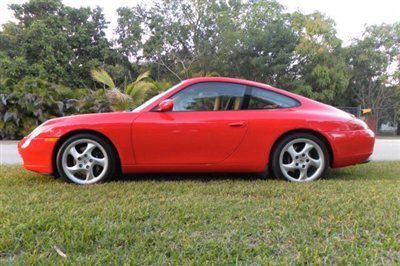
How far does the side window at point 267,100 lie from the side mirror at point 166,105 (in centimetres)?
89

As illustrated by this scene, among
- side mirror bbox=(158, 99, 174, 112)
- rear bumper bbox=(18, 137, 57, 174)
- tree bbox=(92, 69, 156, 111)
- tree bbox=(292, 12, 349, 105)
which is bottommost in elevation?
rear bumper bbox=(18, 137, 57, 174)

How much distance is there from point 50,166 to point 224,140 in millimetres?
1943

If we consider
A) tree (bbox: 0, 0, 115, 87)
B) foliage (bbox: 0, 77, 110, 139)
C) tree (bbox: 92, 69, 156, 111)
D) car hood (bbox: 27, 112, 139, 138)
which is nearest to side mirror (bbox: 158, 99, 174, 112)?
car hood (bbox: 27, 112, 139, 138)

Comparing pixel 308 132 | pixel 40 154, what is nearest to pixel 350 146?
pixel 308 132

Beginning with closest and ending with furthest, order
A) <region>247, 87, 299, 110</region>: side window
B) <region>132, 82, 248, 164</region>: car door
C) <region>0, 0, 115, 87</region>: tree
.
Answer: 1. <region>132, 82, 248, 164</region>: car door
2. <region>247, 87, 299, 110</region>: side window
3. <region>0, 0, 115, 87</region>: tree

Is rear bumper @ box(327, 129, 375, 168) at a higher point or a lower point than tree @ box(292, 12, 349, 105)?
lower

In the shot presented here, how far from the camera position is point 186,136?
163 inches

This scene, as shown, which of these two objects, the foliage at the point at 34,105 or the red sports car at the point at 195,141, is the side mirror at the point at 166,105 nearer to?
the red sports car at the point at 195,141

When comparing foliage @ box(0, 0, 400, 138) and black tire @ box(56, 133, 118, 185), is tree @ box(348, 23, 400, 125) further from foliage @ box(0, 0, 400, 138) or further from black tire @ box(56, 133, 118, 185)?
black tire @ box(56, 133, 118, 185)

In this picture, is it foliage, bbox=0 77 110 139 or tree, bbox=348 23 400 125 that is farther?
tree, bbox=348 23 400 125

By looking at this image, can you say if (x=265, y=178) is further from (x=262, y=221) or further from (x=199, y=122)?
(x=262, y=221)

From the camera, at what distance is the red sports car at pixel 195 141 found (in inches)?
163

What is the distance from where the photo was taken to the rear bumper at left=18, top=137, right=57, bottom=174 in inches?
163

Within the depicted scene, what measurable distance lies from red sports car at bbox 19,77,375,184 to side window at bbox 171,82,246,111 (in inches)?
0.5
